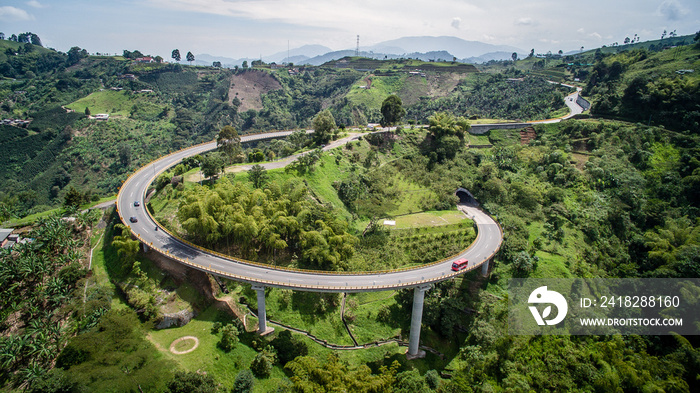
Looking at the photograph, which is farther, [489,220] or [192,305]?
[489,220]

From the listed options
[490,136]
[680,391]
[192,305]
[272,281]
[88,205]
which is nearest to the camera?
[680,391]

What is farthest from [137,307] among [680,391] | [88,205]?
[680,391]

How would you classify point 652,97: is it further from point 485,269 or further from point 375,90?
point 375,90

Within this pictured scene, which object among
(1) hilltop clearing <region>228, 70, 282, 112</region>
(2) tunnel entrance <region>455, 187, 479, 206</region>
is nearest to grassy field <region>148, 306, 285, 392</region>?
(2) tunnel entrance <region>455, 187, 479, 206</region>

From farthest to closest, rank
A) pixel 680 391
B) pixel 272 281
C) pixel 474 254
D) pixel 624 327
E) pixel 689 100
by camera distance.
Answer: pixel 689 100
pixel 474 254
pixel 624 327
pixel 272 281
pixel 680 391

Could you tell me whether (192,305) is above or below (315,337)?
above

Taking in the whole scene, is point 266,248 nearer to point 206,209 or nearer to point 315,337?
point 206,209

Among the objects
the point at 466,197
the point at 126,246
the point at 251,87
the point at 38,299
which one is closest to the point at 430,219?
the point at 466,197
